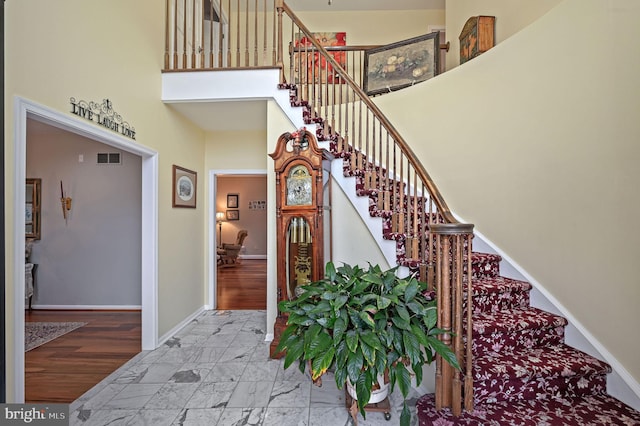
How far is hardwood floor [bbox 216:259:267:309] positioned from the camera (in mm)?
4617

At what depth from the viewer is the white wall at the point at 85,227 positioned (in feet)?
14.0

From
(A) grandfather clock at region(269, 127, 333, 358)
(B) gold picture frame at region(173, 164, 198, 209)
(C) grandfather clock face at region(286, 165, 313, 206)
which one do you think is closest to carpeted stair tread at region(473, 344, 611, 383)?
(A) grandfather clock at region(269, 127, 333, 358)

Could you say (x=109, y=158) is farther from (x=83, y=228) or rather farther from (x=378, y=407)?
(x=378, y=407)

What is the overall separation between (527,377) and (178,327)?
3.49 m

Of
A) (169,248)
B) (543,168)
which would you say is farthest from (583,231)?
(169,248)

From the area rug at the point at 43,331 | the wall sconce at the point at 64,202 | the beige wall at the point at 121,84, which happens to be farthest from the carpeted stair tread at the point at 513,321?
the wall sconce at the point at 64,202

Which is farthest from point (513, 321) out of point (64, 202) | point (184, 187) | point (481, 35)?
point (64, 202)

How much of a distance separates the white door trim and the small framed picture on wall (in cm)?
687

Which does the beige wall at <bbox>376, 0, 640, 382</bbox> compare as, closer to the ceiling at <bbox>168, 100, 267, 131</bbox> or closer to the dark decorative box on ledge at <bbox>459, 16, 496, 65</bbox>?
the dark decorative box on ledge at <bbox>459, 16, 496, 65</bbox>

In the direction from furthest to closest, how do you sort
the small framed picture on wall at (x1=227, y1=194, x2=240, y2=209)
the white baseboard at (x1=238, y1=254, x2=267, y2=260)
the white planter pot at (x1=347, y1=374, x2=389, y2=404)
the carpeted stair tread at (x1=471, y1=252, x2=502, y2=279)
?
1. the small framed picture on wall at (x1=227, y1=194, x2=240, y2=209)
2. the white baseboard at (x1=238, y1=254, x2=267, y2=260)
3. the carpeted stair tread at (x1=471, y1=252, x2=502, y2=279)
4. the white planter pot at (x1=347, y1=374, x2=389, y2=404)

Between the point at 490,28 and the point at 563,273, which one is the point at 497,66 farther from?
the point at 563,273

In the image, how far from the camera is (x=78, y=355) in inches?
113

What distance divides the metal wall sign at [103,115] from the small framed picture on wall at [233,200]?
7217mm

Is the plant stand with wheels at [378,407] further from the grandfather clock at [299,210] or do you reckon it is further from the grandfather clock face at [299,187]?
the grandfather clock face at [299,187]
